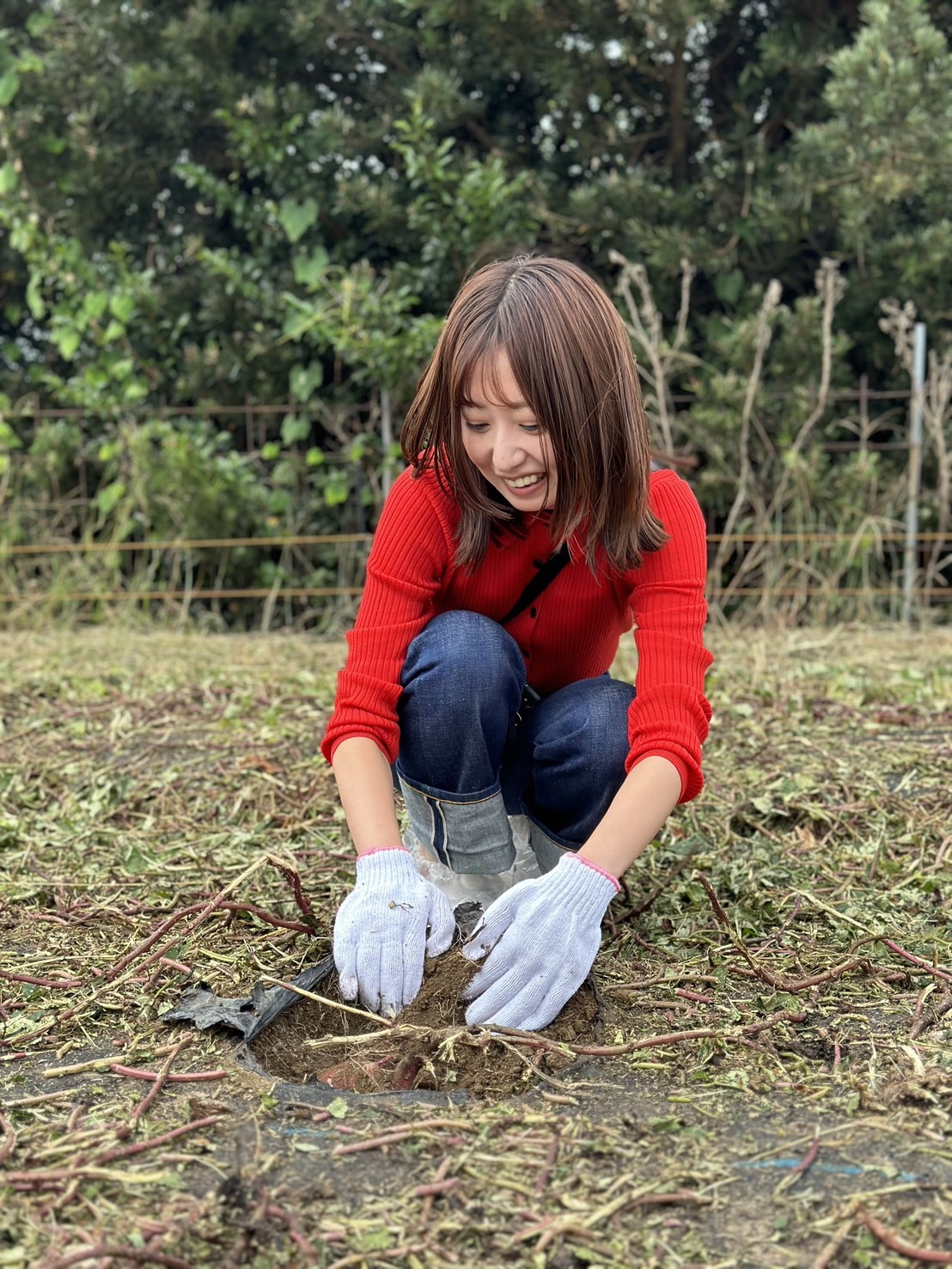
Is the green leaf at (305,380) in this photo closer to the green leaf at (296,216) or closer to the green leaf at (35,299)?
the green leaf at (296,216)

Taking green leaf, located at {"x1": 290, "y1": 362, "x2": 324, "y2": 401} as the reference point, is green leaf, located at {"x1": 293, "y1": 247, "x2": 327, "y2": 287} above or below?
above

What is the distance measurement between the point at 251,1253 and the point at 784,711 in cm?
Answer: 236

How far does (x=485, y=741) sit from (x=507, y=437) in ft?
1.60

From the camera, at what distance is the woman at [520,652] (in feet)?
5.31

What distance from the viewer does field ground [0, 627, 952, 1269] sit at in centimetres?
116

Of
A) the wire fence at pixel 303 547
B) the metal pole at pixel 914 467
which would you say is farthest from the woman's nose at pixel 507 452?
the metal pole at pixel 914 467

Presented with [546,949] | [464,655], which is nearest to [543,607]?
[464,655]

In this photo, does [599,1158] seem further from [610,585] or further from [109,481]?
[109,481]

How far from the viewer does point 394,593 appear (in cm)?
187

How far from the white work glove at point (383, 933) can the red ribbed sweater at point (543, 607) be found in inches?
8.3

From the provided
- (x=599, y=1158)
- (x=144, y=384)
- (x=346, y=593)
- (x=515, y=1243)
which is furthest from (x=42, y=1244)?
(x=144, y=384)

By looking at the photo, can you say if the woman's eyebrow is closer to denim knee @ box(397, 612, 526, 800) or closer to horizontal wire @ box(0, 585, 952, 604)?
denim knee @ box(397, 612, 526, 800)

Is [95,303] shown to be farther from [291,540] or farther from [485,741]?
[485,741]

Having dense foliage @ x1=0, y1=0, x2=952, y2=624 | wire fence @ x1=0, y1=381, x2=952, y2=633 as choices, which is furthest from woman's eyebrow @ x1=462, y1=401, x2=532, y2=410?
dense foliage @ x1=0, y1=0, x2=952, y2=624
